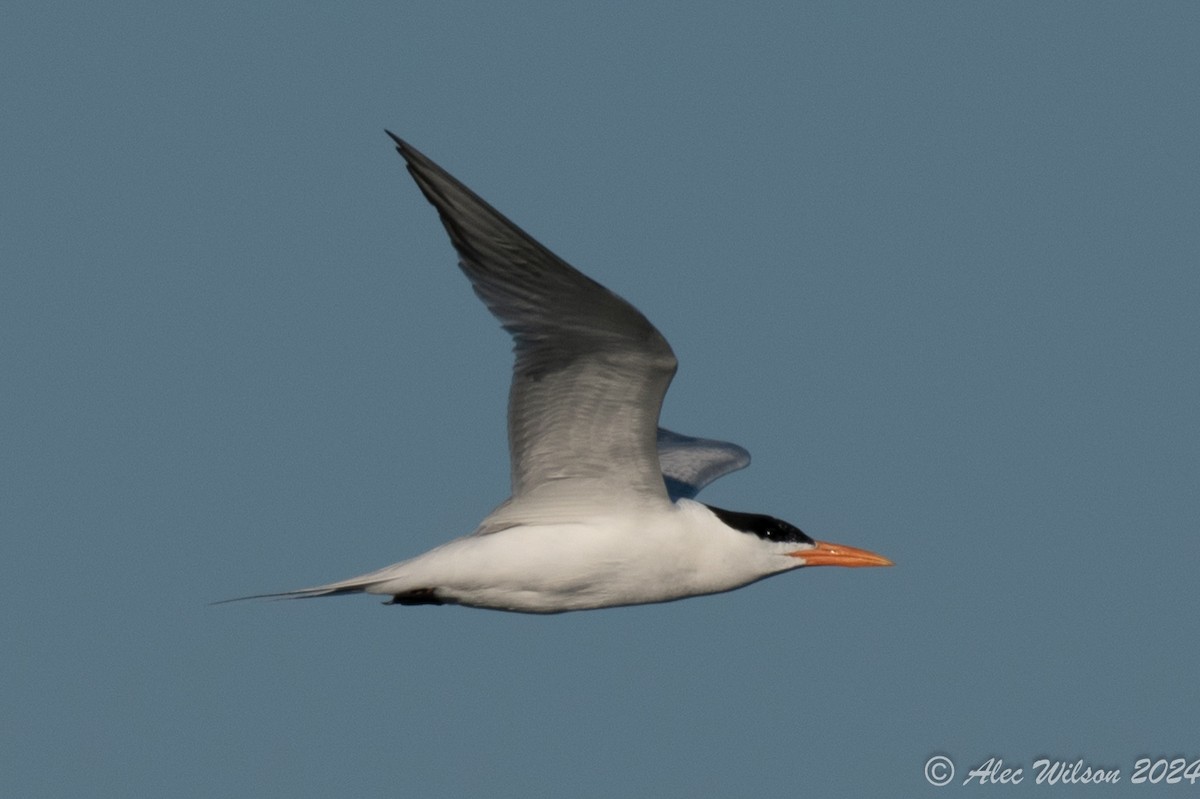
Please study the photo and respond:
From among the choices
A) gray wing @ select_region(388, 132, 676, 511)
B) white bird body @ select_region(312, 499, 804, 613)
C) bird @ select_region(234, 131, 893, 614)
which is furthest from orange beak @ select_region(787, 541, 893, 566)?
gray wing @ select_region(388, 132, 676, 511)

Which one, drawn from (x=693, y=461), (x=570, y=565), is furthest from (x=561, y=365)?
(x=693, y=461)

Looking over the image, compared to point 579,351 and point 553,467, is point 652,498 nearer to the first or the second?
point 553,467

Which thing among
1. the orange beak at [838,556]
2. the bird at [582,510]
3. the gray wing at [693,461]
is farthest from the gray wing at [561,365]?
the gray wing at [693,461]

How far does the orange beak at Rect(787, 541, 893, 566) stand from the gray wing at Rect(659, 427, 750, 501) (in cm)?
123

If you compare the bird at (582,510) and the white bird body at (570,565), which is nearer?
the bird at (582,510)

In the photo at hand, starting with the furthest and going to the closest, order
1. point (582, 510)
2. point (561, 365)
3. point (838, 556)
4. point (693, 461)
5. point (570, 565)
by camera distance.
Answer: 1. point (693, 461)
2. point (838, 556)
3. point (582, 510)
4. point (570, 565)
5. point (561, 365)

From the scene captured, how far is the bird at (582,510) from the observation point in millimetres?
8133

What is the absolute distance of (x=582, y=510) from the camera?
9.14 meters

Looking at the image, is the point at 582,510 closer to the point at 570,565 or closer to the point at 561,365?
the point at 570,565

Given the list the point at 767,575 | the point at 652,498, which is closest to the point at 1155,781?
the point at 767,575

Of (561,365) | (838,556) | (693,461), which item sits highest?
(561,365)

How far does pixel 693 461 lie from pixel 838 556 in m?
1.92

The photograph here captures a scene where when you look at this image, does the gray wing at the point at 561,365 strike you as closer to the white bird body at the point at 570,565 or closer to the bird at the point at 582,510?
the bird at the point at 582,510

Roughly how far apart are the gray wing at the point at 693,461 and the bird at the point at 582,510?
1.32 m
